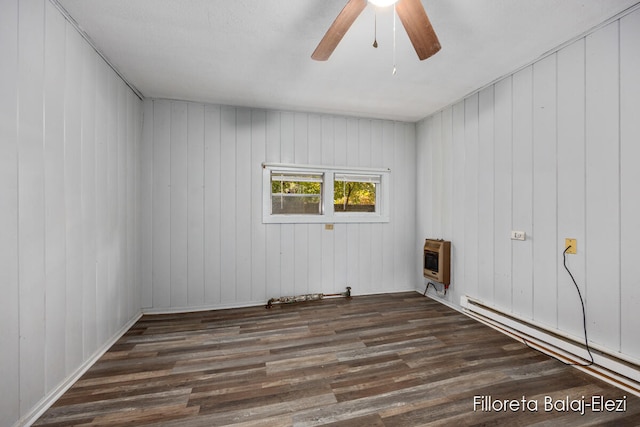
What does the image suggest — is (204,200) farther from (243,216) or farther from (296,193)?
(296,193)

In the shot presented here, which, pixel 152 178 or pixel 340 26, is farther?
pixel 152 178

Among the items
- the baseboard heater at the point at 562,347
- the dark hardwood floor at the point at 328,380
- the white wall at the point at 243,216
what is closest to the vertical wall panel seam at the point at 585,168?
the baseboard heater at the point at 562,347

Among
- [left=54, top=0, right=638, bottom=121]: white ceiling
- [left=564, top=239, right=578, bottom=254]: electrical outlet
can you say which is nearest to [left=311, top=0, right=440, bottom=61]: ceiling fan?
[left=54, top=0, right=638, bottom=121]: white ceiling

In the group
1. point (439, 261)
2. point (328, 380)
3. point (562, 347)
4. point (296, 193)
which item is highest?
point (296, 193)

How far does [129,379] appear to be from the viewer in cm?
187

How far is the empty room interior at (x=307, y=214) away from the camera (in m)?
1.55

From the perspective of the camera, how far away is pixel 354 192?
3855mm

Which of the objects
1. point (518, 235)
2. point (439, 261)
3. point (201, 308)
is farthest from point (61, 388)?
point (518, 235)

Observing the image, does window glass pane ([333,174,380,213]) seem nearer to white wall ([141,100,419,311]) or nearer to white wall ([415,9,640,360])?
white wall ([141,100,419,311])

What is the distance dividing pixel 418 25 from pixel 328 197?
95.1 inches

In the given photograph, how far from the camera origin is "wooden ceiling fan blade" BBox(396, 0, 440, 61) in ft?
4.45

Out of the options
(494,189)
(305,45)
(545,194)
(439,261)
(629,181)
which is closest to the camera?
(629,181)

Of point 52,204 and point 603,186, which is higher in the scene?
point 603,186

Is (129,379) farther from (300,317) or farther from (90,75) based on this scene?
(90,75)
